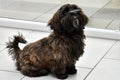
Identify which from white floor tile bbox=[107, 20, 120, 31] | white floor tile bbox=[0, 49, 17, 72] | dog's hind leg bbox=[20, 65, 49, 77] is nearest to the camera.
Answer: dog's hind leg bbox=[20, 65, 49, 77]

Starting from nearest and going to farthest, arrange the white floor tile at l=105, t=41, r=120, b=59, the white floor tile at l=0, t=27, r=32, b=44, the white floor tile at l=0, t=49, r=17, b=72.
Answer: the white floor tile at l=0, t=49, r=17, b=72 < the white floor tile at l=105, t=41, r=120, b=59 < the white floor tile at l=0, t=27, r=32, b=44

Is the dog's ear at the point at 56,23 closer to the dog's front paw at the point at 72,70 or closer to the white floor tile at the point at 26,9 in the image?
the dog's front paw at the point at 72,70

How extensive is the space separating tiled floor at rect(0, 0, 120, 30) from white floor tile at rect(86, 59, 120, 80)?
96cm

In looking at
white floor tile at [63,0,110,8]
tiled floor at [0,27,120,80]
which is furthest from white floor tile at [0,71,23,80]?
white floor tile at [63,0,110,8]

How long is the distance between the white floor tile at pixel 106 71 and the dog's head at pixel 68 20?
48cm

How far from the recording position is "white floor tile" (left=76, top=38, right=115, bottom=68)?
11.7 ft

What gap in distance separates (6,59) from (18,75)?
42 centimetres

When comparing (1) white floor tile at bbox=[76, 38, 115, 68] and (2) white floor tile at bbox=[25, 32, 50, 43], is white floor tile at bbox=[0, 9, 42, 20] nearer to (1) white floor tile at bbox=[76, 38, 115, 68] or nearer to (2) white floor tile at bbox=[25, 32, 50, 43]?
(2) white floor tile at bbox=[25, 32, 50, 43]

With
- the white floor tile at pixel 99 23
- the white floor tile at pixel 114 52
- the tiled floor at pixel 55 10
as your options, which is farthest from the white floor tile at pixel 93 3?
the white floor tile at pixel 114 52

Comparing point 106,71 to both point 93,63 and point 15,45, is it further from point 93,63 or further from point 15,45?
point 15,45

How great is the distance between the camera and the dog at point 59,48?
119 inches

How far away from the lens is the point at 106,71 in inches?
133

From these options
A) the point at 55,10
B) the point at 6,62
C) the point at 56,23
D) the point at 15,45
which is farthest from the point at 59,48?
the point at 55,10

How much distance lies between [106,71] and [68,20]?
681 mm
